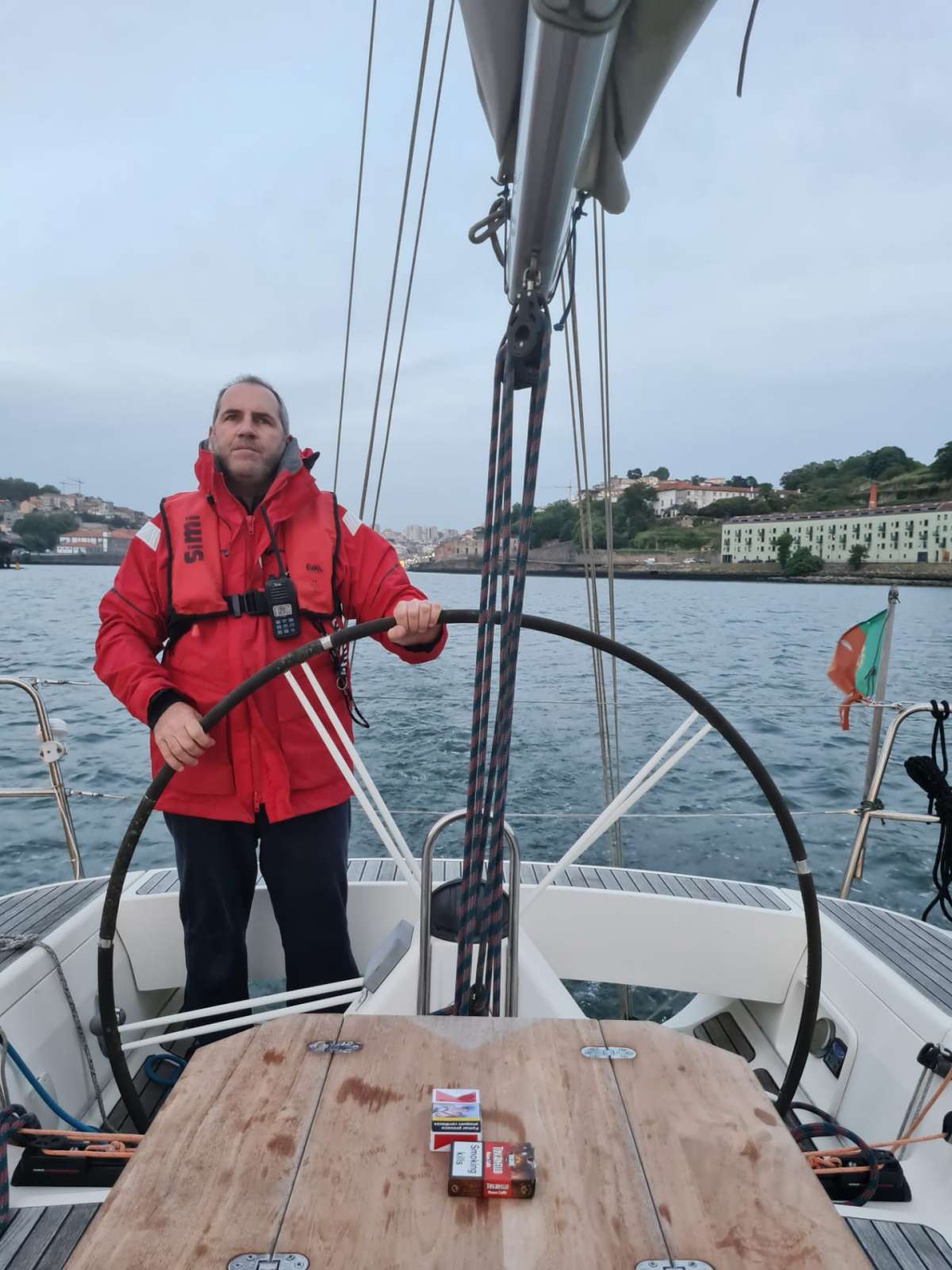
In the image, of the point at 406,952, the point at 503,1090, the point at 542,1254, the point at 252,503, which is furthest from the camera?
the point at 252,503

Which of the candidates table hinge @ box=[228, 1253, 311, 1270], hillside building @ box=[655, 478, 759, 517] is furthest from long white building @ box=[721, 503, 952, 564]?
table hinge @ box=[228, 1253, 311, 1270]

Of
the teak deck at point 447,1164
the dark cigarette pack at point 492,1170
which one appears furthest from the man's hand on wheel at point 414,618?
the dark cigarette pack at point 492,1170

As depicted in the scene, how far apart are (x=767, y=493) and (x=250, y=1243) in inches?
1328

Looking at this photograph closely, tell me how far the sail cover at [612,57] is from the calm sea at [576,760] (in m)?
1.42

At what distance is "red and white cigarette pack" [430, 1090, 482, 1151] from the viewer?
0.77 meters

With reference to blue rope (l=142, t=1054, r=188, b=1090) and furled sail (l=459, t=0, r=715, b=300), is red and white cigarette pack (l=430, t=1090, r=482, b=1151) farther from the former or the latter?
blue rope (l=142, t=1054, r=188, b=1090)

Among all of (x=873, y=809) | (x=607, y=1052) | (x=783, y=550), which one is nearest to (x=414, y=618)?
(x=607, y=1052)

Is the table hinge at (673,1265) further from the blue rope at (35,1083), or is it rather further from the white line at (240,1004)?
the blue rope at (35,1083)

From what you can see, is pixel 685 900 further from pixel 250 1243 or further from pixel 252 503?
pixel 250 1243

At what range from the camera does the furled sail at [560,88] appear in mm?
753

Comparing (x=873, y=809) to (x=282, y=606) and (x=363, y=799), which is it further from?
(x=282, y=606)

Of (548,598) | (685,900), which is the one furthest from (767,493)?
(685,900)

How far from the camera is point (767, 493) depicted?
105ft

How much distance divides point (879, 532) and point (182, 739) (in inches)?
1324
